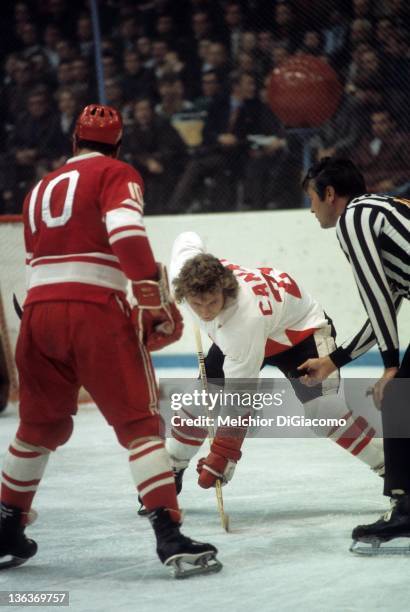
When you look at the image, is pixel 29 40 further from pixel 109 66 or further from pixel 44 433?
pixel 44 433

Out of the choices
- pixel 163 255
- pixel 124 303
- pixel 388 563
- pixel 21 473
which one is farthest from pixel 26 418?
pixel 163 255

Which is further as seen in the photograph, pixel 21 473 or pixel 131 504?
pixel 131 504

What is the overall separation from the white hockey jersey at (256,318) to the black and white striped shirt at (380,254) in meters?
0.44

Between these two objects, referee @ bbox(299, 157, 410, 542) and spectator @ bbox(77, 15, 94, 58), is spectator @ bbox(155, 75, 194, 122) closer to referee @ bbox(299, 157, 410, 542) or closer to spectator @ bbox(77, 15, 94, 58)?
spectator @ bbox(77, 15, 94, 58)

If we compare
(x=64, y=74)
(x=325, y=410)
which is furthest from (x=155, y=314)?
(x=64, y=74)

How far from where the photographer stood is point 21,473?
94.6 inches

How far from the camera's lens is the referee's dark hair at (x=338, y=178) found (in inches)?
102

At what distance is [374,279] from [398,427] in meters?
0.36

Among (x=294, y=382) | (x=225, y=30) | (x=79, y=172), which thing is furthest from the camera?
(x=225, y=30)

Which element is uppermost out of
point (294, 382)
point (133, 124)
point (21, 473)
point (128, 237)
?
point (128, 237)

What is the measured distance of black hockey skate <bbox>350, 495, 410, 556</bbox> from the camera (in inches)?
96.0

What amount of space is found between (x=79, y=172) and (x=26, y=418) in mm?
584

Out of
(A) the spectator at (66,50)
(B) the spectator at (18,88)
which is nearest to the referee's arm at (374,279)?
(B) the spectator at (18,88)

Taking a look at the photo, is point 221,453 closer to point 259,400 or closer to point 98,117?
point 259,400
